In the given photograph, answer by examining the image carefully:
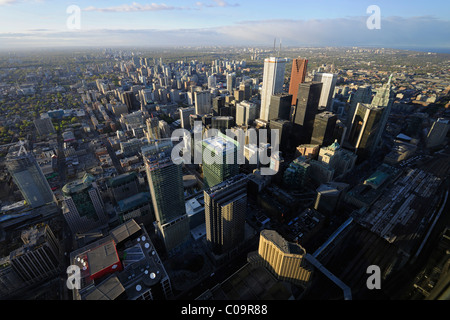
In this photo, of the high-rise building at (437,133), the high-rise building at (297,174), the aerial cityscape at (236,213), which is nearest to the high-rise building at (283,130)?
the aerial cityscape at (236,213)

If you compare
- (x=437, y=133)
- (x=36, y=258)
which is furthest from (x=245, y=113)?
(x=36, y=258)

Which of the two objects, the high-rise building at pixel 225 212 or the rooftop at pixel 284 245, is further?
the high-rise building at pixel 225 212

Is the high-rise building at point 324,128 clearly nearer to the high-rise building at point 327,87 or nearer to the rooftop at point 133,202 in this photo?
the high-rise building at point 327,87

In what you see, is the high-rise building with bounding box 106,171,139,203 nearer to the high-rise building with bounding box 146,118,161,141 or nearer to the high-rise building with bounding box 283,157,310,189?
the high-rise building with bounding box 146,118,161,141

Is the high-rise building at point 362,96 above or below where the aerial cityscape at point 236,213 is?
above

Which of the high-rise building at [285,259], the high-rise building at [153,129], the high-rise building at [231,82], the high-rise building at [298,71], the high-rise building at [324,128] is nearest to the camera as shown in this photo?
the high-rise building at [285,259]
